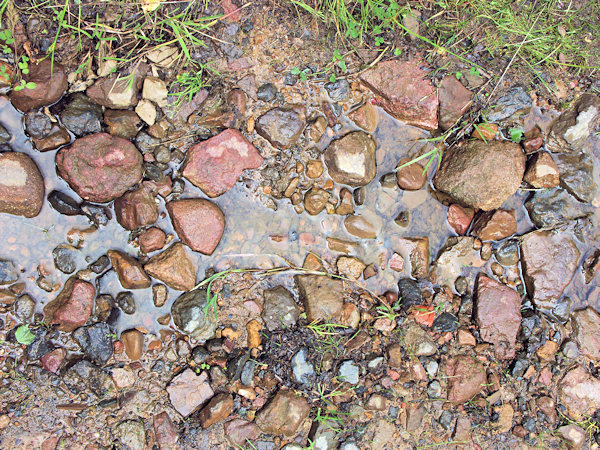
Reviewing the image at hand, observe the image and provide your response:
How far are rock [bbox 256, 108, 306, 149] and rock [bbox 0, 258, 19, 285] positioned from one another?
206 cm

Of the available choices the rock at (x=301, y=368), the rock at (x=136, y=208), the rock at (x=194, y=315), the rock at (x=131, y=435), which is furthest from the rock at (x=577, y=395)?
the rock at (x=136, y=208)

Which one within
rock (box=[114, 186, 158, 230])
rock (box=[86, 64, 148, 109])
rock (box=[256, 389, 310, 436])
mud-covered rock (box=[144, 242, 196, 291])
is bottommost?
rock (box=[256, 389, 310, 436])

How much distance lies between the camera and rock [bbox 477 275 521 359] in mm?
3180

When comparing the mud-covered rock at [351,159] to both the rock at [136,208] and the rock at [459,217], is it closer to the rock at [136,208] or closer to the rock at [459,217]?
the rock at [459,217]

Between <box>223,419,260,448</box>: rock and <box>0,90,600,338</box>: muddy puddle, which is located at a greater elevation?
<box>0,90,600,338</box>: muddy puddle

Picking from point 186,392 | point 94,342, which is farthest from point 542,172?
point 94,342

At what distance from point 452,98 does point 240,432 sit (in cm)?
304

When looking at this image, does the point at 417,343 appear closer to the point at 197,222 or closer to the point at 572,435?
the point at 572,435

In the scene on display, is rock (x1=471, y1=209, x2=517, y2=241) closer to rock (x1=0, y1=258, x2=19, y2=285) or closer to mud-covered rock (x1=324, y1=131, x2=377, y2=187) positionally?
mud-covered rock (x1=324, y1=131, x2=377, y2=187)

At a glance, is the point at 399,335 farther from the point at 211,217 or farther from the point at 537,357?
the point at 211,217

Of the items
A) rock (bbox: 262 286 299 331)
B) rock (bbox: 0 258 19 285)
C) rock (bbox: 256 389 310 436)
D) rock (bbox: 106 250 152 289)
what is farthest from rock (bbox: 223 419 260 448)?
rock (bbox: 0 258 19 285)

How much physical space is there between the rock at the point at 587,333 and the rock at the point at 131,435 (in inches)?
138

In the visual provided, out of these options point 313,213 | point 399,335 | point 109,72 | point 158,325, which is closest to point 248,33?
point 109,72

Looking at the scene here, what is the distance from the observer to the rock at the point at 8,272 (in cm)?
289
